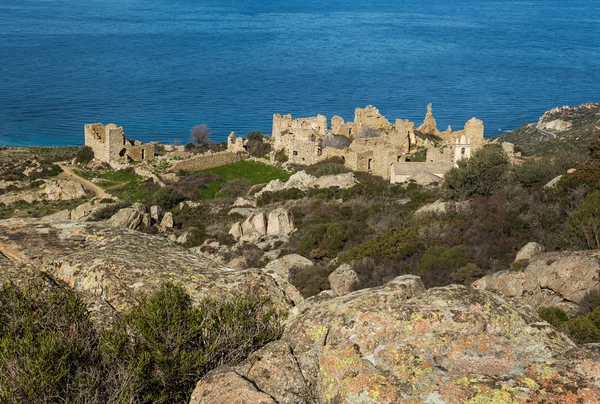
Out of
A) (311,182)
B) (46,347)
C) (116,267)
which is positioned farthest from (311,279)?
(311,182)

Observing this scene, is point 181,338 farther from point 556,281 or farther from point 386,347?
point 556,281

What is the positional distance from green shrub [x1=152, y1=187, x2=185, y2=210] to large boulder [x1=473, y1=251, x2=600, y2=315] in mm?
22476

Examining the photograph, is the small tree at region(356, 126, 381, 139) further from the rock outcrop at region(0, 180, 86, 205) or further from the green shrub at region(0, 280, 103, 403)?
the green shrub at region(0, 280, 103, 403)

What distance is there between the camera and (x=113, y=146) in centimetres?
4531

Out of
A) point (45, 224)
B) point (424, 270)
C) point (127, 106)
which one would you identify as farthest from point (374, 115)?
point (127, 106)

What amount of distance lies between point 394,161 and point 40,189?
1993 centimetres

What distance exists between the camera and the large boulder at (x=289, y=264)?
21375mm

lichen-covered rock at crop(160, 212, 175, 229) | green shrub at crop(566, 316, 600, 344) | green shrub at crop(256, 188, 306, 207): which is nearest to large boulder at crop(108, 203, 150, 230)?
lichen-covered rock at crop(160, 212, 175, 229)

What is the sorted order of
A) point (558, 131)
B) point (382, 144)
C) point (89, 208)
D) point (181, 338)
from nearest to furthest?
point (181, 338), point (89, 208), point (382, 144), point (558, 131)

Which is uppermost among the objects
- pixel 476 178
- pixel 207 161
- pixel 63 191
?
pixel 476 178

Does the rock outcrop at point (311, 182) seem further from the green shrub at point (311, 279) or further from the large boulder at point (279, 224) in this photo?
the green shrub at point (311, 279)

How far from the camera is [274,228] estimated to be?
27.9 m

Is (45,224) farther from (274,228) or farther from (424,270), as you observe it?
(274,228)

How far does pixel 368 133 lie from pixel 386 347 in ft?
134
